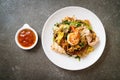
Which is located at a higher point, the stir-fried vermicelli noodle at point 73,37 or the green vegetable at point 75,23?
the green vegetable at point 75,23

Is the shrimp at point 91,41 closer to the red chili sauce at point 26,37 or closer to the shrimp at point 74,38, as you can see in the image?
the shrimp at point 74,38

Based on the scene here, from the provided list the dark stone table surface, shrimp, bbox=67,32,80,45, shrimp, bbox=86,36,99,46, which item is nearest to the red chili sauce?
the dark stone table surface

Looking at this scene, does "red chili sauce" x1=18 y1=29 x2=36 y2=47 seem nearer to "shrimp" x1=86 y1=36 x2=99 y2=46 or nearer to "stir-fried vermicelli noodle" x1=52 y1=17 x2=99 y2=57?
"stir-fried vermicelli noodle" x1=52 y1=17 x2=99 y2=57

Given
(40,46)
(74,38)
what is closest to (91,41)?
(74,38)

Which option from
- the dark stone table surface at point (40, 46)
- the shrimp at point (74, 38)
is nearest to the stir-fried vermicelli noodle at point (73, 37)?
the shrimp at point (74, 38)

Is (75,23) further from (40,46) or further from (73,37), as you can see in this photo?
(40,46)

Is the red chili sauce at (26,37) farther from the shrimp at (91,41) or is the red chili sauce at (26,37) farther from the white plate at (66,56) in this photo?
the shrimp at (91,41)
